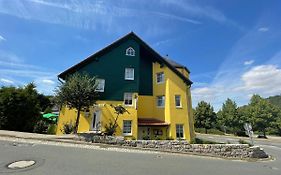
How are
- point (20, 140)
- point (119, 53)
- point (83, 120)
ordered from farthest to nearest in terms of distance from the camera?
point (119, 53) → point (83, 120) → point (20, 140)

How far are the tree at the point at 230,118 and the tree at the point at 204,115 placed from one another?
21.5 ft

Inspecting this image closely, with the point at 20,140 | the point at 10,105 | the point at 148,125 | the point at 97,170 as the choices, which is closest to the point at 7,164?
the point at 97,170

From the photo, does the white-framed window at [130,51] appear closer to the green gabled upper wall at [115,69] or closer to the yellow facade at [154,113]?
the green gabled upper wall at [115,69]

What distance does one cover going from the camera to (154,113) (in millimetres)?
25609

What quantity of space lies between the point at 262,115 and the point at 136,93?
41.1 metres

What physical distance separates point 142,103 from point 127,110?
11.6 ft

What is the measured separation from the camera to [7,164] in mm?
9617

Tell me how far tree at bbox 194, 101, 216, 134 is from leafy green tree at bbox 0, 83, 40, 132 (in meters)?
38.6

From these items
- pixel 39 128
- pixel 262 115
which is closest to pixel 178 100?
pixel 39 128

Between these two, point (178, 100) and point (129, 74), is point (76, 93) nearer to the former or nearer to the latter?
point (129, 74)

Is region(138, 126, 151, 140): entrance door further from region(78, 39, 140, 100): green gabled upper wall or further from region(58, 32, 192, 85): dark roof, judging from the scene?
region(58, 32, 192, 85): dark roof

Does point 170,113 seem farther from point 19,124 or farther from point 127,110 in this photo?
point 19,124

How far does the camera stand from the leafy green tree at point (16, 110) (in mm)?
20112

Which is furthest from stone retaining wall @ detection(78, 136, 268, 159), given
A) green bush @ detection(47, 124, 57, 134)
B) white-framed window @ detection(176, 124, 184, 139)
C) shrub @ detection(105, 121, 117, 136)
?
green bush @ detection(47, 124, 57, 134)
